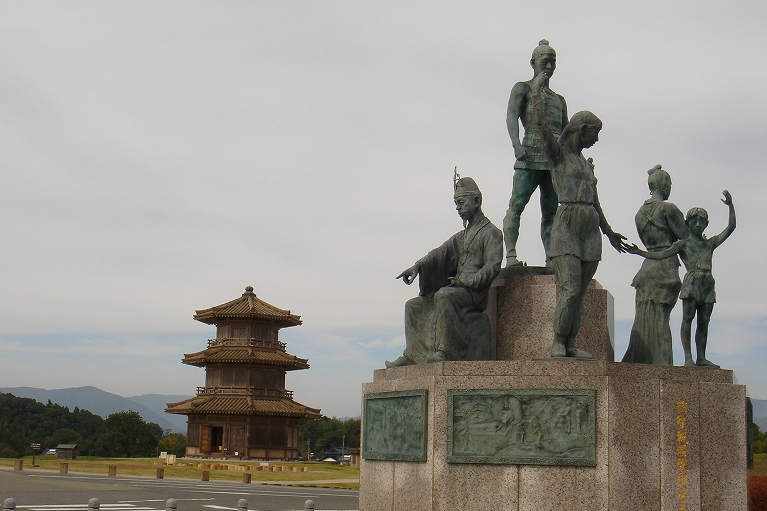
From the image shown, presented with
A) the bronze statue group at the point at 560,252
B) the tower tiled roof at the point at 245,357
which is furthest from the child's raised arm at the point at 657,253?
the tower tiled roof at the point at 245,357

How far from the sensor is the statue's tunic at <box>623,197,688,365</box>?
8742 mm

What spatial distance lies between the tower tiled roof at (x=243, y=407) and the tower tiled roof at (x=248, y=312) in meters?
4.53

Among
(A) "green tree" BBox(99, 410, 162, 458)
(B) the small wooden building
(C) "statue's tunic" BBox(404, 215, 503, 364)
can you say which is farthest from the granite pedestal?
(A) "green tree" BBox(99, 410, 162, 458)

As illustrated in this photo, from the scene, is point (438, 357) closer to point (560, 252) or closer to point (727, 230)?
point (560, 252)

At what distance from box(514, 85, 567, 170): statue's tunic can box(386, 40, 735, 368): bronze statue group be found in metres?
0.01

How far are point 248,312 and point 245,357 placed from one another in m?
2.66

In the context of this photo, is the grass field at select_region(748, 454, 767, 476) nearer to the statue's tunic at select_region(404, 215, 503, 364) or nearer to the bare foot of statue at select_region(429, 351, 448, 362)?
the statue's tunic at select_region(404, 215, 503, 364)

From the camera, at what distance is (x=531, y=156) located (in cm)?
967

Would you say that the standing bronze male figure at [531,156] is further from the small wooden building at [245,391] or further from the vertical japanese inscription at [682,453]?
the small wooden building at [245,391]

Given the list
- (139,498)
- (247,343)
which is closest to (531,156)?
(139,498)

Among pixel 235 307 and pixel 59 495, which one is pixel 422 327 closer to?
pixel 59 495

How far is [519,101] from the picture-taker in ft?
32.9

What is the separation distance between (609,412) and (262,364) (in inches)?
1615

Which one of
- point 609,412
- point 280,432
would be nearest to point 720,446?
point 609,412
